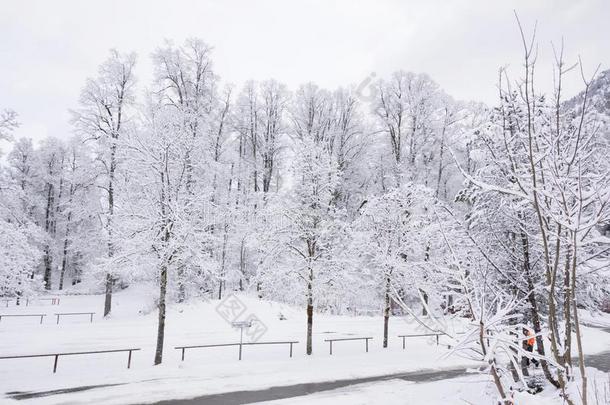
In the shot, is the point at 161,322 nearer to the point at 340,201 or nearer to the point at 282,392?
the point at 282,392

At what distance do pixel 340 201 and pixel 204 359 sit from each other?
18860 millimetres

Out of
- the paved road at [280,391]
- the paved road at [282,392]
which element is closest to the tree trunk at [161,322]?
the paved road at [280,391]

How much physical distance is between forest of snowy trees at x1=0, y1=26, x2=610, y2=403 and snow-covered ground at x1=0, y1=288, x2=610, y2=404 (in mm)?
1543

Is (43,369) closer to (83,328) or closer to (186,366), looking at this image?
(186,366)

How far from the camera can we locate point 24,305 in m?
26.7

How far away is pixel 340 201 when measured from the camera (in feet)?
98.8

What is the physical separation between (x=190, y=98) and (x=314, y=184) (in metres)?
13.8

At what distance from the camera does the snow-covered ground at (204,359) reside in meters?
10.3

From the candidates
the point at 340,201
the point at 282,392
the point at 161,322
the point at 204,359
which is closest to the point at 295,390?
the point at 282,392

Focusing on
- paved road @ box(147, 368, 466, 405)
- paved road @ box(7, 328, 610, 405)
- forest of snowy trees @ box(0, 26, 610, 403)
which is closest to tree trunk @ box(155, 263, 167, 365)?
forest of snowy trees @ box(0, 26, 610, 403)

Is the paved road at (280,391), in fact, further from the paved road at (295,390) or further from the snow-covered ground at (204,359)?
the snow-covered ground at (204,359)

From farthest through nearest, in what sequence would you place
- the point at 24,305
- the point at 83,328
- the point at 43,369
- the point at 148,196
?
the point at 24,305 → the point at 83,328 → the point at 148,196 → the point at 43,369

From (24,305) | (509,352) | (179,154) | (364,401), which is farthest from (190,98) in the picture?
(509,352)

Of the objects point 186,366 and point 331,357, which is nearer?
point 186,366
